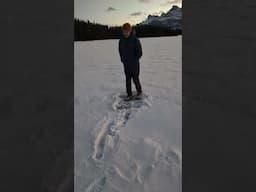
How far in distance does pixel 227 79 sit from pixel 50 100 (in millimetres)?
895

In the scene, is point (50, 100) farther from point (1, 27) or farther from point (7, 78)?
point (1, 27)

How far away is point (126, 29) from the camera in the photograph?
19.1ft

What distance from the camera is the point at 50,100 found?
1.42 m

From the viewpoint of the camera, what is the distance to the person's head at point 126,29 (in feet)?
18.9

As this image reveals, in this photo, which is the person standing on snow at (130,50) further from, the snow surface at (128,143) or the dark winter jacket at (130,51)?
the snow surface at (128,143)

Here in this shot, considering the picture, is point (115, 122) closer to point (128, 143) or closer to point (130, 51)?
point (128, 143)

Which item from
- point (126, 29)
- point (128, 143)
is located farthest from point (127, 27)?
point (128, 143)

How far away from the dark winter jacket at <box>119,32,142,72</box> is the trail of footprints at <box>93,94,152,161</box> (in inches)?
24.2

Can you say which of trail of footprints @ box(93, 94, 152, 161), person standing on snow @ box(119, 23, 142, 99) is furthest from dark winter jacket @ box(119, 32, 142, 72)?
trail of footprints @ box(93, 94, 152, 161)

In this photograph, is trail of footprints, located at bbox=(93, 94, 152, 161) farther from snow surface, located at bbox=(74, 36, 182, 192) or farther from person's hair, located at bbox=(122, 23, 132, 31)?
person's hair, located at bbox=(122, 23, 132, 31)

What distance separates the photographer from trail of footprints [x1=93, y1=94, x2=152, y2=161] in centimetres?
368

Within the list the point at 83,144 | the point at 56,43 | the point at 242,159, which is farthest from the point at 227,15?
the point at 83,144

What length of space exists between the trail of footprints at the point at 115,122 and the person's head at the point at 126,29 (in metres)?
1.16

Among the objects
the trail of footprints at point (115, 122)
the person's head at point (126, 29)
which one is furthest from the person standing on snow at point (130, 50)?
the trail of footprints at point (115, 122)
